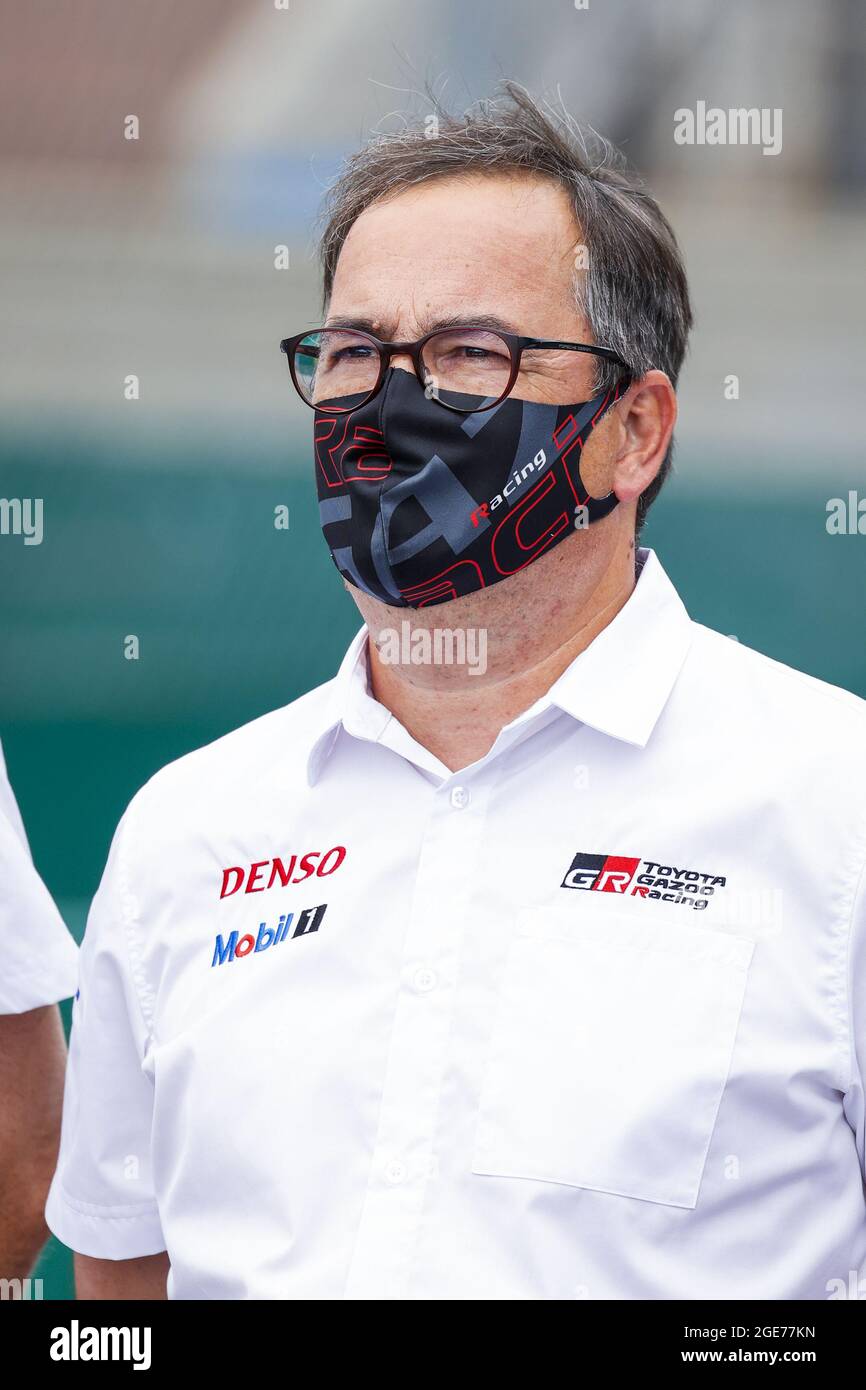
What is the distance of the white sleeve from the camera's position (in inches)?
64.9

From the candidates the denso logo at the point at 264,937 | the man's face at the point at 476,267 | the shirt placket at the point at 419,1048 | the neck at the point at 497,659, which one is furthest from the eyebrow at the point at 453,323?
the denso logo at the point at 264,937

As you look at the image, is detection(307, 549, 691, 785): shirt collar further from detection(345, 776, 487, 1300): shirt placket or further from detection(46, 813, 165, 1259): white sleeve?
detection(46, 813, 165, 1259): white sleeve

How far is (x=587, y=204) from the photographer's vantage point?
164 cm

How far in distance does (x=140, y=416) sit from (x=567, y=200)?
1065mm

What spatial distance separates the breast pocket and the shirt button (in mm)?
73

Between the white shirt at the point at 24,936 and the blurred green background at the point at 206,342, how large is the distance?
440mm

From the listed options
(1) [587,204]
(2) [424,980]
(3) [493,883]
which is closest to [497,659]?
(3) [493,883]

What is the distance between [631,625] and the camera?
1.57 meters

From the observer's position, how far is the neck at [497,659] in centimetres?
156

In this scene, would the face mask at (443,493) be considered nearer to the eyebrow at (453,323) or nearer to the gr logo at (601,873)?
the eyebrow at (453,323)

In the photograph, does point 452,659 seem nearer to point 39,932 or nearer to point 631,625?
point 631,625

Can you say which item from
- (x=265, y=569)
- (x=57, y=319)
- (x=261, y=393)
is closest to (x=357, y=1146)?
(x=265, y=569)

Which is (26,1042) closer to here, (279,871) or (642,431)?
(279,871)

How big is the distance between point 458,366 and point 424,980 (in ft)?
2.20
